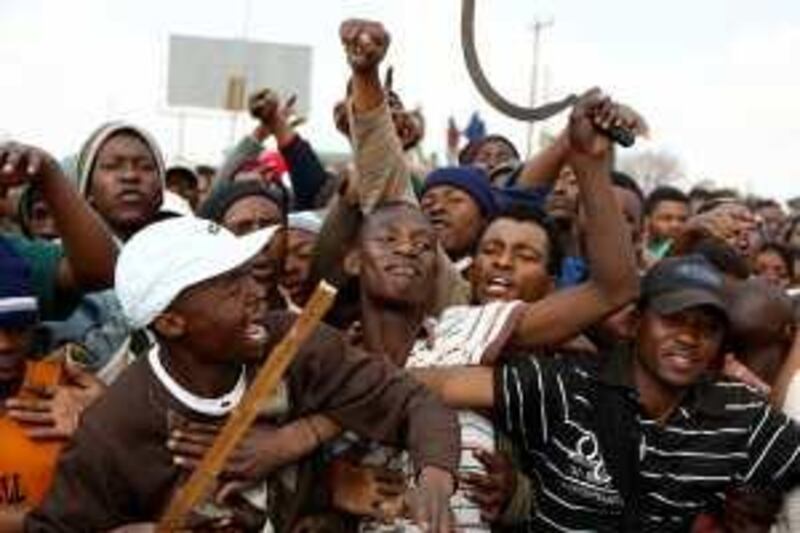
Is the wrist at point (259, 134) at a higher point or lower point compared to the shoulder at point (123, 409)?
higher

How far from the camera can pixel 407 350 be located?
3.62 meters

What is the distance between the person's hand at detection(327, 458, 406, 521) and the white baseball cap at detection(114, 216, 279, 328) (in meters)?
0.63

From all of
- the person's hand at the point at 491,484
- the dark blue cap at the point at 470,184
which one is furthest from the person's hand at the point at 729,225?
the person's hand at the point at 491,484

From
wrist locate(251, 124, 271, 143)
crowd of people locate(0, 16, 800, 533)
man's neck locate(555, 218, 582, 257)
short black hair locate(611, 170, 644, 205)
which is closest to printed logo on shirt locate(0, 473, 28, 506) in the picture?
crowd of people locate(0, 16, 800, 533)

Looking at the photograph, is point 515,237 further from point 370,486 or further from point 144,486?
point 144,486

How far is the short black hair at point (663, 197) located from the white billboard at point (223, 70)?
11.7 m

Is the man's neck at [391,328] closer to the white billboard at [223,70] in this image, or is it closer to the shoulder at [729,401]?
the shoulder at [729,401]

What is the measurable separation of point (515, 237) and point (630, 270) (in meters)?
0.62

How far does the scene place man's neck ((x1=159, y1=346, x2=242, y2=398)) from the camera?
9.70 ft

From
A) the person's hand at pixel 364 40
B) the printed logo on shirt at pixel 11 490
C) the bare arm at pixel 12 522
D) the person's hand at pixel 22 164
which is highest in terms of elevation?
the person's hand at pixel 364 40

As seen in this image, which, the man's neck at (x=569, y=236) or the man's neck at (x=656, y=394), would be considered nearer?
the man's neck at (x=656, y=394)

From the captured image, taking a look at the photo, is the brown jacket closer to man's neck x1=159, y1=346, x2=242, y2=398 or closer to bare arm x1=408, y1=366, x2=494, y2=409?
man's neck x1=159, y1=346, x2=242, y2=398

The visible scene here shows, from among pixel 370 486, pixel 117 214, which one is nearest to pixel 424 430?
pixel 370 486

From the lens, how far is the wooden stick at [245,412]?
2.57 metres
